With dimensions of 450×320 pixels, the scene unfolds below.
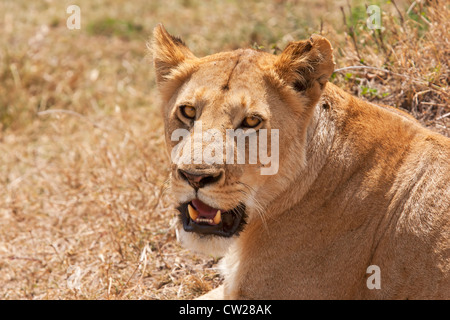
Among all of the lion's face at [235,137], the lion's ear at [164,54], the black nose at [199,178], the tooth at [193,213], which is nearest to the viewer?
the black nose at [199,178]

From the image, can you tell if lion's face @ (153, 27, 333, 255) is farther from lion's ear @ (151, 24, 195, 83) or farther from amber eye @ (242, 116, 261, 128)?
lion's ear @ (151, 24, 195, 83)

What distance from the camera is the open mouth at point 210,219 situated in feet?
11.6

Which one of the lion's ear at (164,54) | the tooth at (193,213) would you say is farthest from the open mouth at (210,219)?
the lion's ear at (164,54)

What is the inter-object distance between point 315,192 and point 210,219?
0.62 meters

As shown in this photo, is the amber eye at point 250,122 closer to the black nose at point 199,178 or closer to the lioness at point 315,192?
the lioness at point 315,192

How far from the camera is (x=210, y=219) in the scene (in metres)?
3.57

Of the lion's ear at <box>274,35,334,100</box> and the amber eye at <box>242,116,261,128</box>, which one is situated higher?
the lion's ear at <box>274,35,334,100</box>

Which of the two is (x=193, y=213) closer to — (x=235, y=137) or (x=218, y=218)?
(x=218, y=218)

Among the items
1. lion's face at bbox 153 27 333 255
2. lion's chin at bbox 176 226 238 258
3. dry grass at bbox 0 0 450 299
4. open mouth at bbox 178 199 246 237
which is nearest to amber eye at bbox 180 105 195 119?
lion's face at bbox 153 27 333 255

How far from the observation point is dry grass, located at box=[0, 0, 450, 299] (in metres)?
4.88

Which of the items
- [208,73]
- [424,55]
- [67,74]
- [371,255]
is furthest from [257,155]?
[67,74]

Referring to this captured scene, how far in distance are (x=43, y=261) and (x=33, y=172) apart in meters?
1.62

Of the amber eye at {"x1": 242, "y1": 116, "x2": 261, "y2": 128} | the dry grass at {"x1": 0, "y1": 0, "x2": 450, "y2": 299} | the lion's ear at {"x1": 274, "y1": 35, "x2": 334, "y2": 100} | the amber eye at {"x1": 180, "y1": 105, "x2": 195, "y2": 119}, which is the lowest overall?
the dry grass at {"x1": 0, "y1": 0, "x2": 450, "y2": 299}

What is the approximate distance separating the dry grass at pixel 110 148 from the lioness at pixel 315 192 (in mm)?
1049
